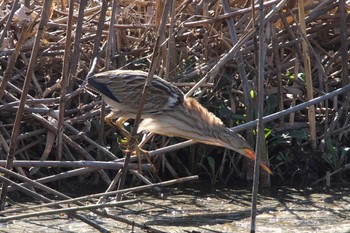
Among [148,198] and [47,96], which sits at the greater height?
[47,96]

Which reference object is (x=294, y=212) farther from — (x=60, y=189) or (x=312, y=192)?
(x=60, y=189)

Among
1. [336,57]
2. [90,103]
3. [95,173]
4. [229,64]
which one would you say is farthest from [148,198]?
[336,57]

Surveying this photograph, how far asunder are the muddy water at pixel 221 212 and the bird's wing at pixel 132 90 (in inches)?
21.9

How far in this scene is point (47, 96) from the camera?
559 cm

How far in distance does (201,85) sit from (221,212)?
741mm

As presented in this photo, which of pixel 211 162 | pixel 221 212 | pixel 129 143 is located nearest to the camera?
pixel 129 143

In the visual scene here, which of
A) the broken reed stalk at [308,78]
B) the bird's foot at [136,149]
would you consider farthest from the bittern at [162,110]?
the broken reed stalk at [308,78]

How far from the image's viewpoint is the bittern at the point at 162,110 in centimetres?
468

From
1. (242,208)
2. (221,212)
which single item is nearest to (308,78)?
Result: (242,208)

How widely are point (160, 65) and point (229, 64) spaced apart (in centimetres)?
51

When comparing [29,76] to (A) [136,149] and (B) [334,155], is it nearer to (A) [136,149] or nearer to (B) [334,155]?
(A) [136,149]

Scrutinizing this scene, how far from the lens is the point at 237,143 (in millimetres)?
4797

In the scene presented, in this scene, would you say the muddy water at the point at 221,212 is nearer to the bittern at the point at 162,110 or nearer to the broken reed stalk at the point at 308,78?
the bittern at the point at 162,110

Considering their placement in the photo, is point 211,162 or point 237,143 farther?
point 211,162
